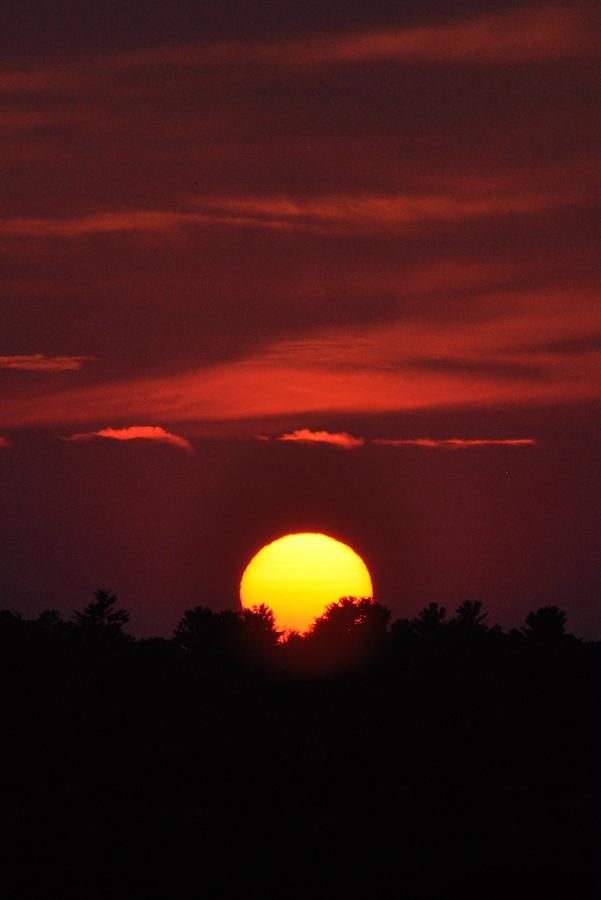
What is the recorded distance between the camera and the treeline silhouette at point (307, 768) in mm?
53844

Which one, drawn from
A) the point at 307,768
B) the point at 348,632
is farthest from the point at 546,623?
the point at 307,768

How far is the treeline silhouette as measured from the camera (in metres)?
53.8

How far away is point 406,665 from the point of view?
92.2 m

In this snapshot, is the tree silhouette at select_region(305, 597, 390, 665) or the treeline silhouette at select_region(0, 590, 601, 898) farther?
the tree silhouette at select_region(305, 597, 390, 665)

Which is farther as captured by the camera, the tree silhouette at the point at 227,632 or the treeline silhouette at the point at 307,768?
the tree silhouette at the point at 227,632

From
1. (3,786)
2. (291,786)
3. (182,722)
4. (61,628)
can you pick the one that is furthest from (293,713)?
(61,628)

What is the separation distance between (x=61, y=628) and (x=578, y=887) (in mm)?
91506

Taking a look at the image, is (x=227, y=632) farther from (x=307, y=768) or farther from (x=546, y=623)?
(x=307, y=768)

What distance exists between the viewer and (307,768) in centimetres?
6862

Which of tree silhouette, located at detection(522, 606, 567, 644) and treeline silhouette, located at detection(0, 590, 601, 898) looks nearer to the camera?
treeline silhouette, located at detection(0, 590, 601, 898)

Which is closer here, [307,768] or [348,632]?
[307,768]

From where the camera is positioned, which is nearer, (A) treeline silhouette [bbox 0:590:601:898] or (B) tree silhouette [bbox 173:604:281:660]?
(A) treeline silhouette [bbox 0:590:601:898]

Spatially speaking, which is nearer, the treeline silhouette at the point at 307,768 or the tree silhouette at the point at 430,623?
the treeline silhouette at the point at 307,768

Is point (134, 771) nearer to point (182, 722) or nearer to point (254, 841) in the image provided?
point (182, 722)
